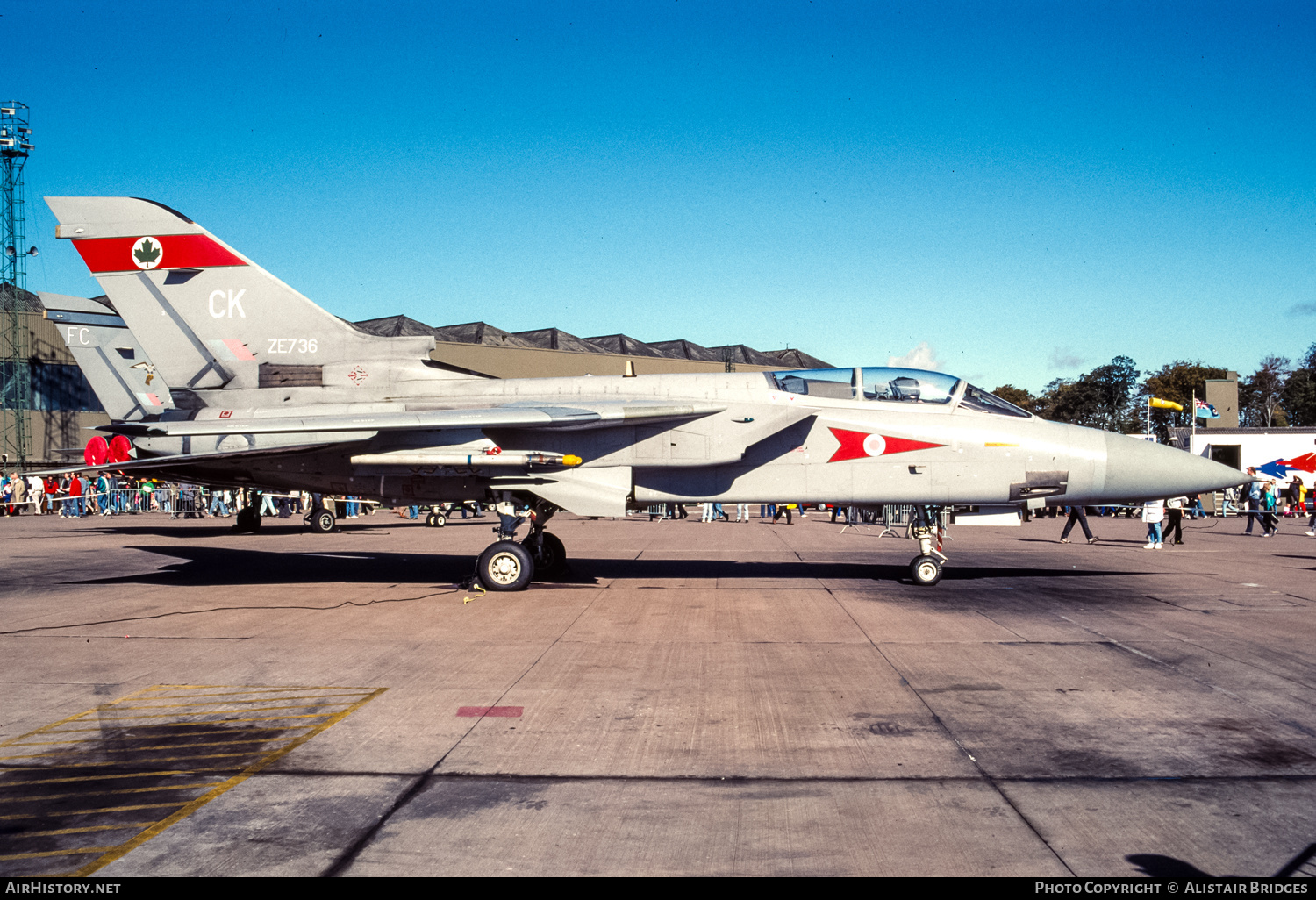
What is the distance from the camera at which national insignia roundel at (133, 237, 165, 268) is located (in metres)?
13.0

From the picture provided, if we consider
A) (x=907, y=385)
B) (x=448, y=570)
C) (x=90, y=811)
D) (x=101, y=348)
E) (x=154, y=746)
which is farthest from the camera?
(x=101, y=348)

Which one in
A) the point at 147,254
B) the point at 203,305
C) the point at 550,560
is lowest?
the point at 550,560

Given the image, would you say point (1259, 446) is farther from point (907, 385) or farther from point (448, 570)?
point (448, 570)

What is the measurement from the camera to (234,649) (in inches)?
317

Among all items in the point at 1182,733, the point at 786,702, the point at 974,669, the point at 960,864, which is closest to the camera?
the point at 960,864

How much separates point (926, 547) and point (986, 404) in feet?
7.43

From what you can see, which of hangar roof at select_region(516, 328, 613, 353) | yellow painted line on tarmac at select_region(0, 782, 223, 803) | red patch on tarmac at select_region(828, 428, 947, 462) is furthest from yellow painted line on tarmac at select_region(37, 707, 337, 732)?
hangar roof at select_region(516, 328, 613, 353)

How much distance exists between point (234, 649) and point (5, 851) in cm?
465

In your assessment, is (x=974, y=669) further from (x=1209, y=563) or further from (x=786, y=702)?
(x=1209, y=563)

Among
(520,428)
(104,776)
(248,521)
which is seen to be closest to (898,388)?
(520,428)

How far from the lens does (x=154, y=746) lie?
200 inches

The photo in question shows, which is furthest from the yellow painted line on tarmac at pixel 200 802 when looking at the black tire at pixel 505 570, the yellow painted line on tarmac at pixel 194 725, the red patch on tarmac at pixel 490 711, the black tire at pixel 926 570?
→ the black tire at pixel 926 570

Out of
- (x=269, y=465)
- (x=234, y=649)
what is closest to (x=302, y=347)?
(x=269, y=465)

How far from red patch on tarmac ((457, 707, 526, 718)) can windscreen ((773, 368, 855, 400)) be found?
23.9ft
